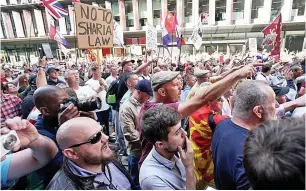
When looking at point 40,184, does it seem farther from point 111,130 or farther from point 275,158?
point 111,130

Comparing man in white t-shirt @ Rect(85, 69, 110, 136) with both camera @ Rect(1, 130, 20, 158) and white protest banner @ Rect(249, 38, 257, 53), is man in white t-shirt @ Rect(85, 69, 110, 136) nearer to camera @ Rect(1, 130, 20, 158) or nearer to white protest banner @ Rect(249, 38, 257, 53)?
camera @ Rect(1, 130, 20, 158)

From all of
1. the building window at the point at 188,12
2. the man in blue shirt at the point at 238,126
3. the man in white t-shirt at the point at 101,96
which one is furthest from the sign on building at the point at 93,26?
the building window at the point at 188,12

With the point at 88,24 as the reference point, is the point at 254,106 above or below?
below

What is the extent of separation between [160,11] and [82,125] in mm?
27960

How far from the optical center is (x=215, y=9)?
2609 cm

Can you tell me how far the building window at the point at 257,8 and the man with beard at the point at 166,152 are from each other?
26443 millimetres

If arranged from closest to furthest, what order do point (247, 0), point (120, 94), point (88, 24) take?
point (88, 24) → point (120, 94) → point (247, 0)

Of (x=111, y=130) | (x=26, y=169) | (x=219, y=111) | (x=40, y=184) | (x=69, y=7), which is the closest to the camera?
(x=26, y=169)

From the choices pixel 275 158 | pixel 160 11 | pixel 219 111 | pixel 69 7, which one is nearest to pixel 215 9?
pixel 160 11

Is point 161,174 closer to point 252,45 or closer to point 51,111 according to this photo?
point 51,111

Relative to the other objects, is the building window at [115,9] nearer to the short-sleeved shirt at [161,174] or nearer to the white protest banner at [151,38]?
the white protest banner at [151,38]

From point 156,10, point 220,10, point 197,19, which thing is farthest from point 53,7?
point 220,10

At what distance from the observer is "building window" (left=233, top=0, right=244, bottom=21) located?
25359mm

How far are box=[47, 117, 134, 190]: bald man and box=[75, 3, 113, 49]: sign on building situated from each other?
2239 millimetres
